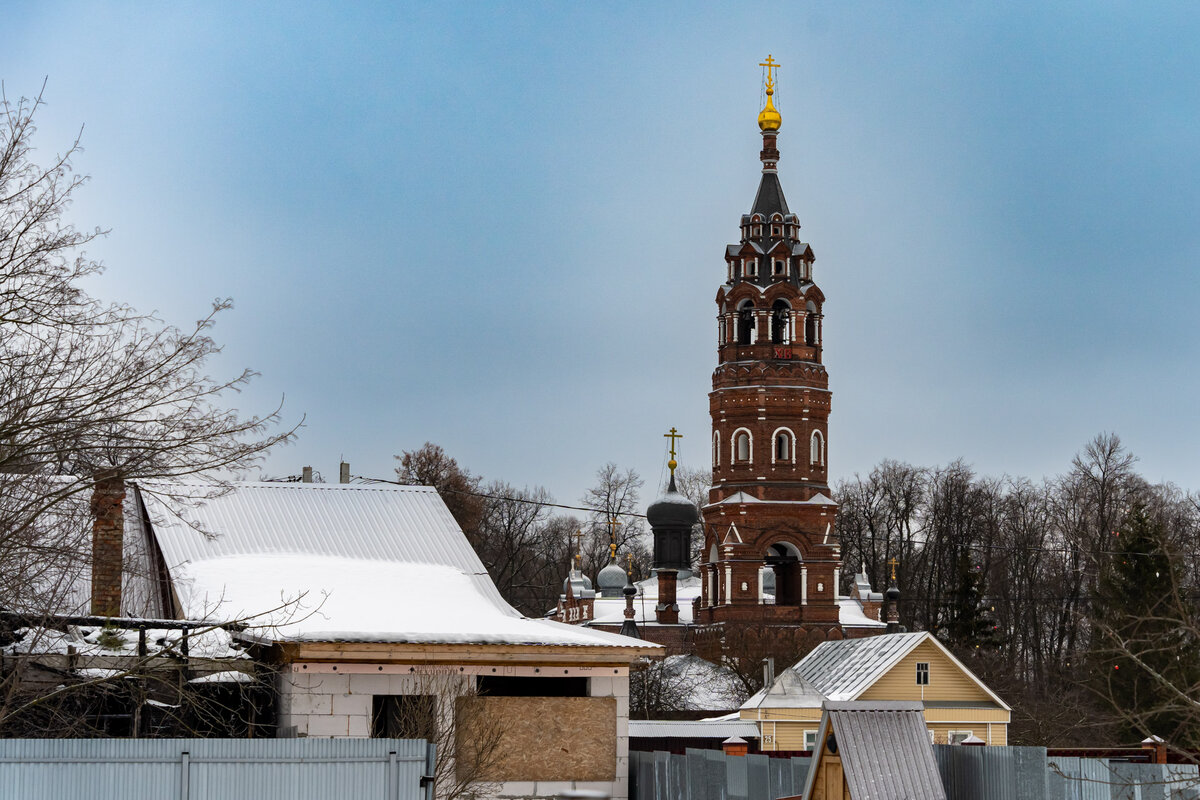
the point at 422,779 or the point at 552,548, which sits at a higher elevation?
the point at 552,548

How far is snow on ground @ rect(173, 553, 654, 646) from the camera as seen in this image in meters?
19.0

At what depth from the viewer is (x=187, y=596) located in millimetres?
20578

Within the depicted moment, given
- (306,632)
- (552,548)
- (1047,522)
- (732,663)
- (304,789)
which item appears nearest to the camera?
(304,789)

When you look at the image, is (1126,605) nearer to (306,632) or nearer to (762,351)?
(762,351)

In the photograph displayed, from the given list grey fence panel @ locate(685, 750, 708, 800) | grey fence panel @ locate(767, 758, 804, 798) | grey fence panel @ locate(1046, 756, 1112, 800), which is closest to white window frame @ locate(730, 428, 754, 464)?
grey fence panel @ locate(685, 750, 708, 800)

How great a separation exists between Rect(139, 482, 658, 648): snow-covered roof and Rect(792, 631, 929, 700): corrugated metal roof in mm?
17289

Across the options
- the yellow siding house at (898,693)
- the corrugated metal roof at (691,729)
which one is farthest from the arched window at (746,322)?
the corrugated metal roof at (691,729)

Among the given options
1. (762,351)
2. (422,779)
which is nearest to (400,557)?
(422,779)

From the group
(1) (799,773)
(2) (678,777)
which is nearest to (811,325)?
(2) (678,777)

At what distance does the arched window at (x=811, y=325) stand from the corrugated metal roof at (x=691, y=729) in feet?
82.7

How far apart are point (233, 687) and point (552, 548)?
7052 cm

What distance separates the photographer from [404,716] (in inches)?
705

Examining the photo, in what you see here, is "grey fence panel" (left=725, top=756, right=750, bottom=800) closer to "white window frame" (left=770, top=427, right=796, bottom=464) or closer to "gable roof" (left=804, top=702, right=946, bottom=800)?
"gable roof" (left=804, top=702, right=946, bottom=800)

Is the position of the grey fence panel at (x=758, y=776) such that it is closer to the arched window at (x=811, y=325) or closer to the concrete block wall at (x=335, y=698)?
the concrete block wall at (x=335, y=698)
